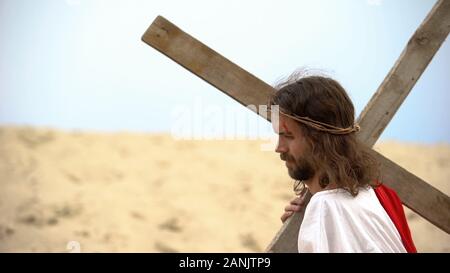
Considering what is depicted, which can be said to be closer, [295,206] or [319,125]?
[319,125]

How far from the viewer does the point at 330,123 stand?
2.11m

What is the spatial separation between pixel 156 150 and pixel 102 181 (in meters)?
2.57

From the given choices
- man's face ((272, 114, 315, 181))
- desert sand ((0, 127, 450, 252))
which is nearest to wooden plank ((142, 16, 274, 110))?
man's face ((272, 114, 315, 181))

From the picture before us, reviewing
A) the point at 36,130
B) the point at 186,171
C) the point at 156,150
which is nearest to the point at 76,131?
the point at 36,130

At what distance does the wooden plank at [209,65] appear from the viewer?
241 centimetres

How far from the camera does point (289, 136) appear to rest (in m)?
2.11

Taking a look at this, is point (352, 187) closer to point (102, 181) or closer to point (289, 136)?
point (289, 136)

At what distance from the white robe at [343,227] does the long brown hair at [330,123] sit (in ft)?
0.31

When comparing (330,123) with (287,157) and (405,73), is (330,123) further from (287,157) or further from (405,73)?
(405,73)

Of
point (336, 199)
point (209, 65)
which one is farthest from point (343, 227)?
point (209, 65)

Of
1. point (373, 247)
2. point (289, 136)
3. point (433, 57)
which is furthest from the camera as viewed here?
point (433, 57)

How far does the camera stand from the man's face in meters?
2.05

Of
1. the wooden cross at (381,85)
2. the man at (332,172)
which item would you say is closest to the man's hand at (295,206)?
the wooden cross at (381,85)

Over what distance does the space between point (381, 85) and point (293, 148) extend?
715mm
